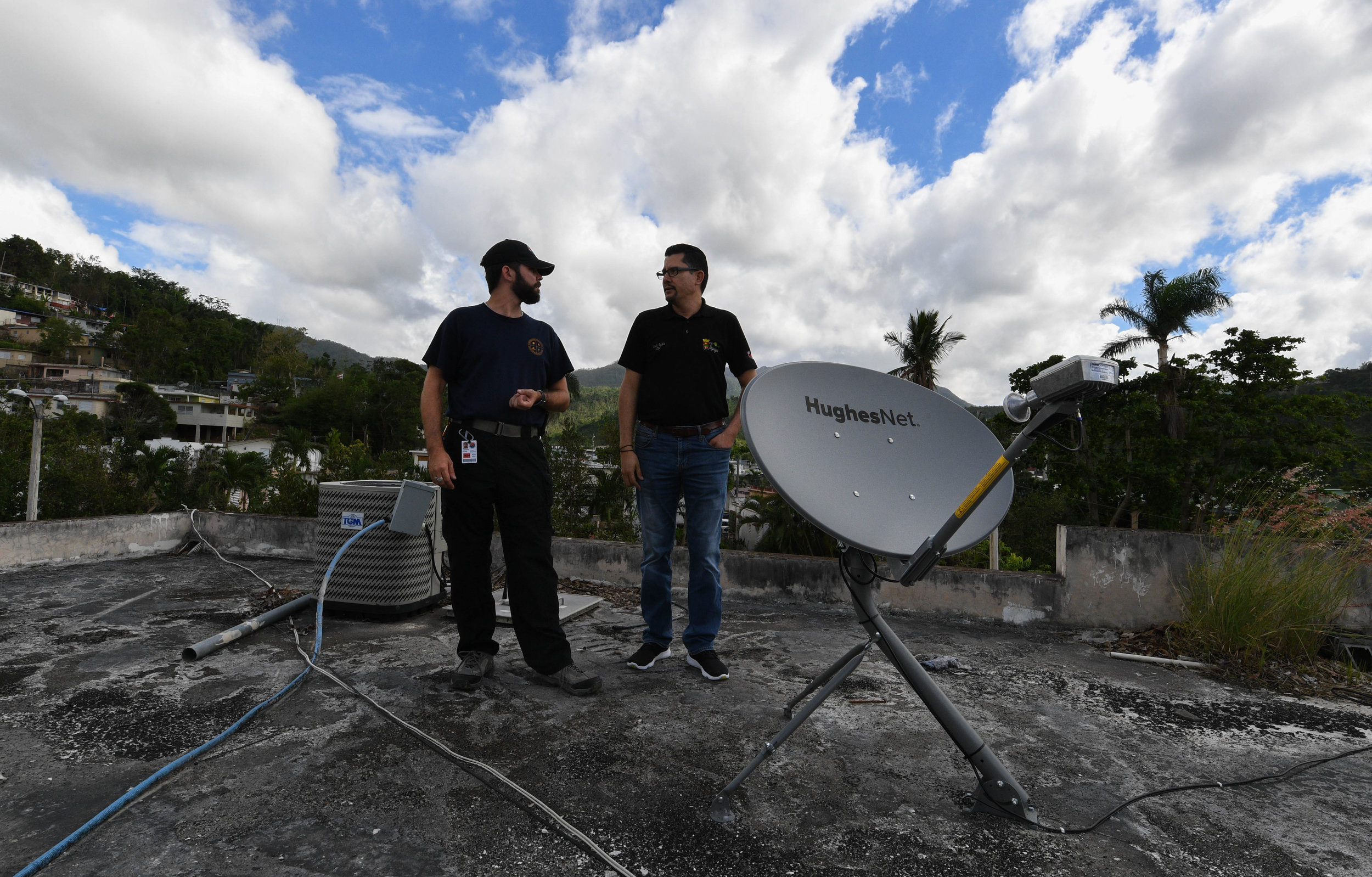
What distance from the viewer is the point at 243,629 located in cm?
309

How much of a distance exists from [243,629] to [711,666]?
87.4 inches

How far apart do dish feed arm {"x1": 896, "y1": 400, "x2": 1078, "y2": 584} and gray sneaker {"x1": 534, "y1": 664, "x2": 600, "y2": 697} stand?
1307 millimetres

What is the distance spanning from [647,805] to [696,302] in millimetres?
2015

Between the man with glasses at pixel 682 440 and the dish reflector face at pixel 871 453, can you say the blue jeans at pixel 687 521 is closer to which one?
the man with glasses at pixel 682 440

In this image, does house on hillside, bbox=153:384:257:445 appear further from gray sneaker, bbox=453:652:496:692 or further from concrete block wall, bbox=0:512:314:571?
gray sneaker, bbox=453:652:496:692

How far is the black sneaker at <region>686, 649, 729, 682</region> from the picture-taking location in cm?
273

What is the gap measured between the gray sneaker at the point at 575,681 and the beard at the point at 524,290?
1.53 meters

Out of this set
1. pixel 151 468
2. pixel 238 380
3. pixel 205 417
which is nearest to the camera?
pixel 151 468

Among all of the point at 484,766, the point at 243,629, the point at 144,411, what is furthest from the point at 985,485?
the point at 144,411

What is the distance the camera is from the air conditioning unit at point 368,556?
3500 mm

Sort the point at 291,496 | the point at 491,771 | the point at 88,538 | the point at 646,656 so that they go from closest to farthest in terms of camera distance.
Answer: the point at 491,771
the point at 646,656
the point at 88,538
the point at 291,496

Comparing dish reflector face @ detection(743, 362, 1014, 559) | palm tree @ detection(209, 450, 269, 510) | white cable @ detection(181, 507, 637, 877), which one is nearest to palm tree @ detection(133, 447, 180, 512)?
palm tree @ detection(209, 450, 269, 510)

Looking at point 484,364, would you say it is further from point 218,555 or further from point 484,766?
point 218,555

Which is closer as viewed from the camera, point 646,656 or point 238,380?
point 646,656
